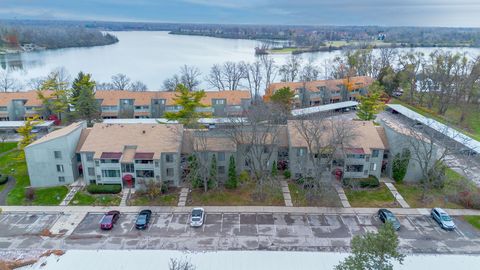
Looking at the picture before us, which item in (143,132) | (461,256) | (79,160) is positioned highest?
(143,132)

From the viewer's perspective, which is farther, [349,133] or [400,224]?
[349,133]

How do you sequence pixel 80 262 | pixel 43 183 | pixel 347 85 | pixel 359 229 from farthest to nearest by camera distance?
pixel 347 85 → pixel 43 183 → pixel 359 229 → pixel 80 262

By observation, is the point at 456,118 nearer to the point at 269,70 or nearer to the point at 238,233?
the point at 269,70

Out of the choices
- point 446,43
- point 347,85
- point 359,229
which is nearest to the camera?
point 359,229

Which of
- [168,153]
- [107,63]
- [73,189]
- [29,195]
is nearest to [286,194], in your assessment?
[168,153]

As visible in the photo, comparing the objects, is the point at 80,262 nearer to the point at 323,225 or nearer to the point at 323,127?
the point at 323,225

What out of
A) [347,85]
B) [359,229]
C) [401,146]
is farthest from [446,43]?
[359,229]

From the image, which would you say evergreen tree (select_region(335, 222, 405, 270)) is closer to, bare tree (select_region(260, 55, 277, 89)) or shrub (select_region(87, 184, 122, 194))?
shrub (select_region(87, 184, 122, 194))

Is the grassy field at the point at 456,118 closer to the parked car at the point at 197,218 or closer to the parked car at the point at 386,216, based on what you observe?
the parked car at the point at 386,216

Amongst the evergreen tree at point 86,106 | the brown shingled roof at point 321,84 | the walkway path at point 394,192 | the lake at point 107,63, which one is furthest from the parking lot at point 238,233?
the lake at point 107,63
